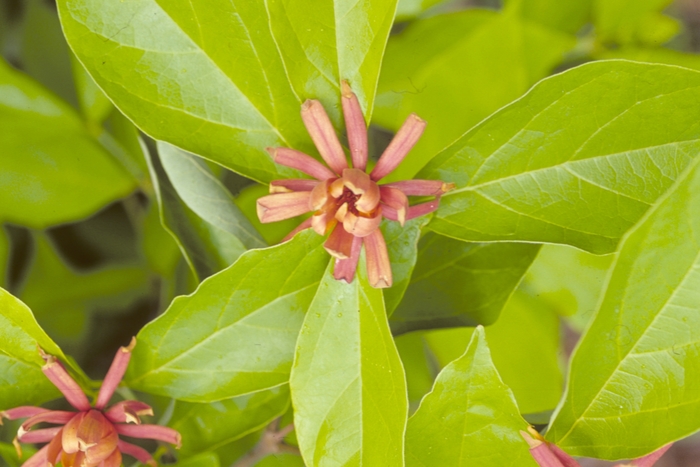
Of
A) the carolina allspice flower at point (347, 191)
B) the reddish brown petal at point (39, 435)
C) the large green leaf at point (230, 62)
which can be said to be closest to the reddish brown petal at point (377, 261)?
the carolina allspice flower at point (347, 191)

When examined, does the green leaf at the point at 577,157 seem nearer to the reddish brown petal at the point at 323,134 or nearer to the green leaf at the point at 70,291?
the reddish brown petal at the point at 323,134

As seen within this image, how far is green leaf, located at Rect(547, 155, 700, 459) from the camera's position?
461mm

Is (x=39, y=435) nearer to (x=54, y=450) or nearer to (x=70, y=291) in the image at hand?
(x=54, y=450)

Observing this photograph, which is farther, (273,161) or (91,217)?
(91,217)

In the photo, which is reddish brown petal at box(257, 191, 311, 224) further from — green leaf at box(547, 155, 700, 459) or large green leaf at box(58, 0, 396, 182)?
green leaf at box(547, 155, 700, 459)

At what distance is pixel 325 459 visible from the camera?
0.53 m

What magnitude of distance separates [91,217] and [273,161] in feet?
1.98

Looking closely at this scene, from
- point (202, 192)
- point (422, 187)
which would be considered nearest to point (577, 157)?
point (422, 187)

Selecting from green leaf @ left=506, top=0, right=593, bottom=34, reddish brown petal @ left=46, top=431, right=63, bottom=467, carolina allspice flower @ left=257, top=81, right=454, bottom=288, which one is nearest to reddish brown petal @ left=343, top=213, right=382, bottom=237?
carolina allspice flower @ left=257, top=81, right=454, bottom=288

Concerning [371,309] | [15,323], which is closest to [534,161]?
[371,309]

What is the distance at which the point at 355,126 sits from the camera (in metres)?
0.52

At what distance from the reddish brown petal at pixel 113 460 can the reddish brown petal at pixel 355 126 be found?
13.4 inches

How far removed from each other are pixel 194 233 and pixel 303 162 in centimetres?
21

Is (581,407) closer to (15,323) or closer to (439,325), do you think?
(439,325)
